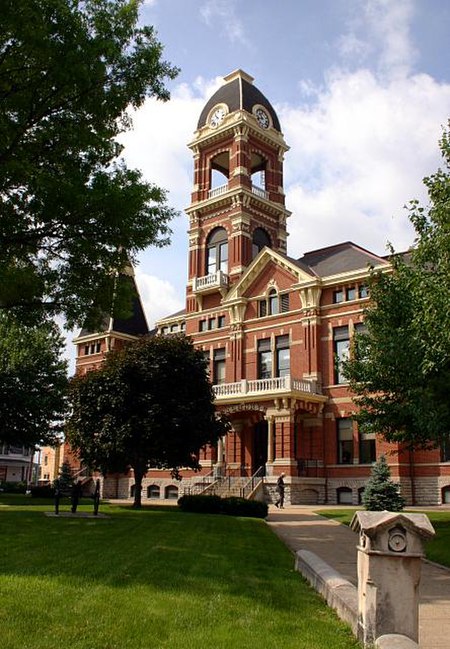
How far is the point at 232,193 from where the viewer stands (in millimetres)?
46594

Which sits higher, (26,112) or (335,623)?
(26,112)

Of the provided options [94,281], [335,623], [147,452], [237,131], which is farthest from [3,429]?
[335,623]

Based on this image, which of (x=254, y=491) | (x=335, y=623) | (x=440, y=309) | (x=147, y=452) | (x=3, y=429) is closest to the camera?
(x=335, y=623)

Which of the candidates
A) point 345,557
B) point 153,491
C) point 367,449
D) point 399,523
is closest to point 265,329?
point 367,449

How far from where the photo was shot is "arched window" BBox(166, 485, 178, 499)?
44062 mm

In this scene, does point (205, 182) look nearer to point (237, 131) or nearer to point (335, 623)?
point (237, 131)

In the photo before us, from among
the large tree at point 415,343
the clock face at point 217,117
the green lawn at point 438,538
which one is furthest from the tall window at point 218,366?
the large tree at point 415,343

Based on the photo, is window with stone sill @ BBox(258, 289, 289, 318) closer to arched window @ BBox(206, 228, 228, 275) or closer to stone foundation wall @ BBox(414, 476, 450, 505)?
arched window @ BBox(206, 228, 228, 275)

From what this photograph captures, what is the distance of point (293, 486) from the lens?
35781 millimetres

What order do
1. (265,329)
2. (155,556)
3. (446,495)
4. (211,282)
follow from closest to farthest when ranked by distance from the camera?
(155,556)
(446,495)
(265,329)
(211,282)

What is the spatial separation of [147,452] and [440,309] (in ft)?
53.6

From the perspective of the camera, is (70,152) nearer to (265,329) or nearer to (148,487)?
(265,329)

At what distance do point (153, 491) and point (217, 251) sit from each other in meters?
18.5

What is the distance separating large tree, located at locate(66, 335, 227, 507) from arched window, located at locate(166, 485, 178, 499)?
14696mm
